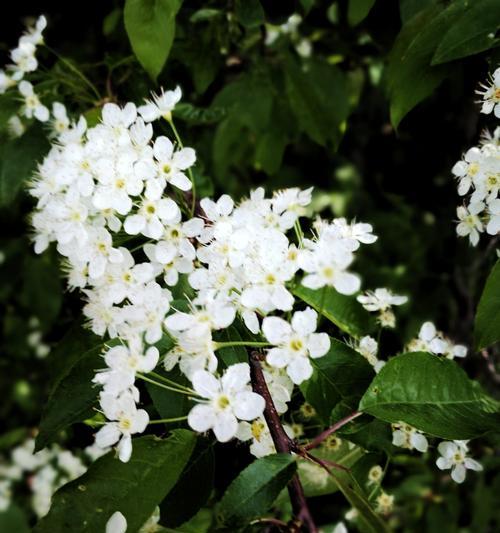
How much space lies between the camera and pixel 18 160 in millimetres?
1460

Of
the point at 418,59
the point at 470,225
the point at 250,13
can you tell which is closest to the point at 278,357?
the point at 470,225

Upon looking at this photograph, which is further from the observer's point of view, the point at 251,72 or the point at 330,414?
the point at 251,72

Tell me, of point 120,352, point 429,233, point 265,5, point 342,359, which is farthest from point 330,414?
point 429,233

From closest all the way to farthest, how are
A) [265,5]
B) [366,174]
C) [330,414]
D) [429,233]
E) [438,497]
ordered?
[330,414] → [265,5] → [438,497] → [429,233] → [366,174]

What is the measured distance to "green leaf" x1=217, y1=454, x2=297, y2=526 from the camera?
824 mm

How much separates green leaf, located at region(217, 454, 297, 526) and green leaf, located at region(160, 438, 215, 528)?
0.14 meters

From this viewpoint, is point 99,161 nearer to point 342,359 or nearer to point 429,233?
point 342,359

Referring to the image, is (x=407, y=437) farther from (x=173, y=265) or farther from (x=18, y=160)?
(x=18, y=160)

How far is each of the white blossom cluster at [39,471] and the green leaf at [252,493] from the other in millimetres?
1353

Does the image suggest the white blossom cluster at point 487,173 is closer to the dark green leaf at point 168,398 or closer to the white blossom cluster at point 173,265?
the white blossom cluster at point 173,265

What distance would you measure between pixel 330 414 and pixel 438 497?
1.43 m

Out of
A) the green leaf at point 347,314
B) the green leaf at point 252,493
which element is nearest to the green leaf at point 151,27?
the green leaf at point 347,314

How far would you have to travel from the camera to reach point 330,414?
3.24ft

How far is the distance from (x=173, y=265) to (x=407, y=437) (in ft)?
1.56
